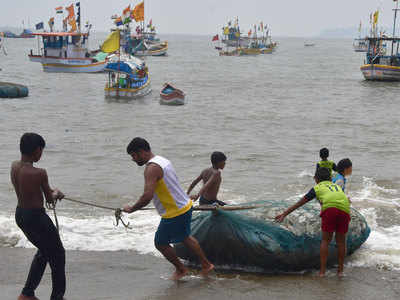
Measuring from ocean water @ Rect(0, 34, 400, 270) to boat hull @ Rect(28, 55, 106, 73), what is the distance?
453 inches

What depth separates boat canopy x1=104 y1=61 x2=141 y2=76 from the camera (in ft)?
97.7

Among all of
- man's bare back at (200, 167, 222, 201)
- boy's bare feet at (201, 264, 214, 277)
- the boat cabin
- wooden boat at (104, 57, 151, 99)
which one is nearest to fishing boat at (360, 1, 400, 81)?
wooden boat at (104, 57, 151, 99)

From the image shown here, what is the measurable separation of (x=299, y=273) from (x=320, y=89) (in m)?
35.0

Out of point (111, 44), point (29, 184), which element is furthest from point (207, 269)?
point (111, 44)

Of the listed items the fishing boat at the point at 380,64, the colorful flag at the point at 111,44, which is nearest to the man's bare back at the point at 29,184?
the colorful flag at the point at 111,44

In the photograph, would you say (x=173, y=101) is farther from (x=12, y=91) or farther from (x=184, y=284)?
(x=184, y=284)

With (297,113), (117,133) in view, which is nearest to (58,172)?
(117,133)

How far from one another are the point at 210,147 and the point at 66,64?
118 feet

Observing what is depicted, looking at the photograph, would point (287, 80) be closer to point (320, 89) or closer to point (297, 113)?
point (320, 89)

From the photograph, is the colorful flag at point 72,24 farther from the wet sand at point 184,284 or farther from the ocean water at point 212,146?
the wet sand at point 184,284

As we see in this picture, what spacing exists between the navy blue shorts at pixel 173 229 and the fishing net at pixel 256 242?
741mm

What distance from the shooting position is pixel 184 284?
5.43 m

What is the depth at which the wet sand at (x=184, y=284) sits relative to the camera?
5180 millimetres

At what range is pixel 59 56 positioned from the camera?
49.7 m
